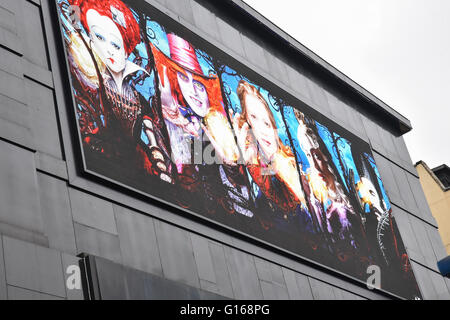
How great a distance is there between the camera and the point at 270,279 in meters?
15.7

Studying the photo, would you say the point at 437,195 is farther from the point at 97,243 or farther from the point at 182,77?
the point at 97,243

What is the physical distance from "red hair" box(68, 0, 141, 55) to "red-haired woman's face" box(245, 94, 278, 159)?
11.8 ft

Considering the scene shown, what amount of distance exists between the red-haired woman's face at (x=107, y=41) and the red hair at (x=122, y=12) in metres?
0.10

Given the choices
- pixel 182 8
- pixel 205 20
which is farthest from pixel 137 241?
pixel 205 20

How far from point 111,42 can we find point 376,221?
9.32 metres

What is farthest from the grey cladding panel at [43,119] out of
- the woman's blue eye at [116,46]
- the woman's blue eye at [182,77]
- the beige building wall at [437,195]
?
the beige building wall at [437,195]

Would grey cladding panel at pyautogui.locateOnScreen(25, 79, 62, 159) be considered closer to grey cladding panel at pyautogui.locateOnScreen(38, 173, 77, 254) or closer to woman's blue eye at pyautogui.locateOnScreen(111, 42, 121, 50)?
grey cladding panel at pyautogui.locateOnScreen(38, 173, 77, 254)

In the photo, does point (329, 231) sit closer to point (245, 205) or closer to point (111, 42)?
point (245, 205)

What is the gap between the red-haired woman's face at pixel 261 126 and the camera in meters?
18.4

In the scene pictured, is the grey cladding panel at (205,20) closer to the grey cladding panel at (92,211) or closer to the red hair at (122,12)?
the red hair at (122,12)

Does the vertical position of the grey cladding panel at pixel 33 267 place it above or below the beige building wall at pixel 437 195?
below

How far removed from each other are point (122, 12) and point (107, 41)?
4.56 ft

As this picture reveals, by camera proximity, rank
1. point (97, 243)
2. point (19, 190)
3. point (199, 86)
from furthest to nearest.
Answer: point (199, 86) → point (97, 243) → point (19, 190)

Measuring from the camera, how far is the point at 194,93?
16859 mm
